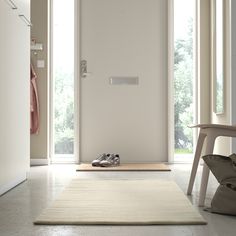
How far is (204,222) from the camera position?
2.03m

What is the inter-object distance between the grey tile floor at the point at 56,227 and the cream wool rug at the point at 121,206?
66 mm

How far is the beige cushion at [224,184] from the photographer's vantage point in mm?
2232

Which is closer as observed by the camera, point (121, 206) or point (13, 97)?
point (121, 206)

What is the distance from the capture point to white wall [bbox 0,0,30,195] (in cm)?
294

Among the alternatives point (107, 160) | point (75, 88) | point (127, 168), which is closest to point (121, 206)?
point (127, 168)

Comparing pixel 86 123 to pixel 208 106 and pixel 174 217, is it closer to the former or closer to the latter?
pixel 208 106

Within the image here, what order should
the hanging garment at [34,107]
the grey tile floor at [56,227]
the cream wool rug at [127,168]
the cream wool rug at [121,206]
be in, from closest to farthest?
the grey tile floor at [56,227], the cream wool rug at [121,206], the cream wool rug at [127,168], the hanging garment at [34,107]

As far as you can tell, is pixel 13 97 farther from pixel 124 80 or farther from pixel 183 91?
pixel 183 91

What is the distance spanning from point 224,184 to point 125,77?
3145mm

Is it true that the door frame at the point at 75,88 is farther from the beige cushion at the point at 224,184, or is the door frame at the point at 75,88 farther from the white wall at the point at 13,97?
the beige cushion at the point at 224,184

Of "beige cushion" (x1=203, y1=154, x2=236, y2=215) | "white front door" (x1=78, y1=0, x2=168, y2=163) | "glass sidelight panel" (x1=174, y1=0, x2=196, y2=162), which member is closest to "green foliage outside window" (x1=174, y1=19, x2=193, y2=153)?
"glass sidelight panel" (x1=174, y1=0, x2=196, y2=162)

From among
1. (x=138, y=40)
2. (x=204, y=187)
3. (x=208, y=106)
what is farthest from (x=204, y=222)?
(x=138, y=40)

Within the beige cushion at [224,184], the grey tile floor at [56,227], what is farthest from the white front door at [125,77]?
the beige cushion at [224,184]

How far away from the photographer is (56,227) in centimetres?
197
